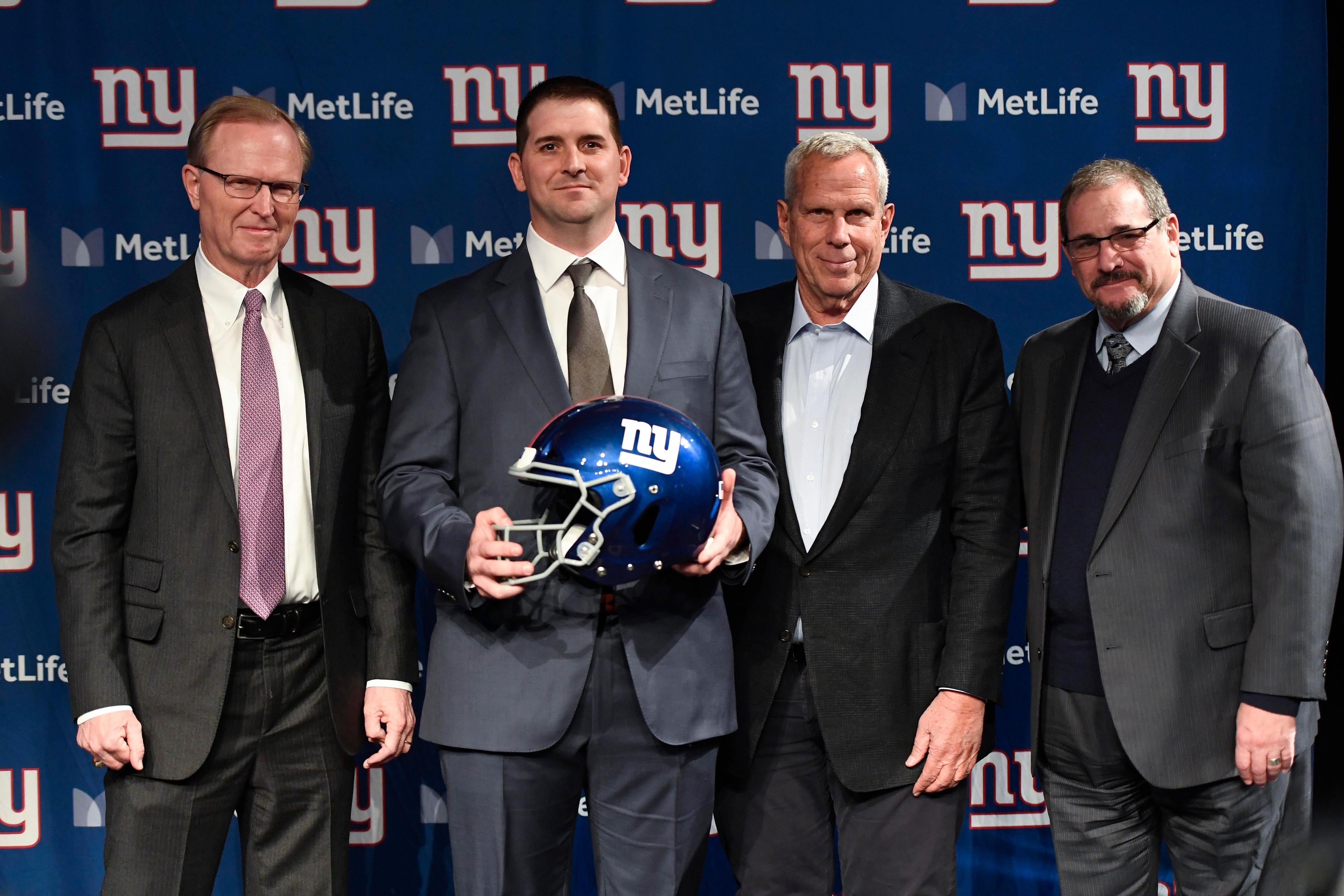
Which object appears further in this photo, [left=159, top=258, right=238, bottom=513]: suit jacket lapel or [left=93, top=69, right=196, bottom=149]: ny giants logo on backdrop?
[left=93, top=69, right=196, bottom=149]: ny giants logo on backdrop

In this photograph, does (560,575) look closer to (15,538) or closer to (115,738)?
(115,738)

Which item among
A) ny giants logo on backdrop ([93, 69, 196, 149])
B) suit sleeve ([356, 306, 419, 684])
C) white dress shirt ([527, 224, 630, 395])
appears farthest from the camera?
ny giants logo on backdrop ([93, 69, 196, 149])

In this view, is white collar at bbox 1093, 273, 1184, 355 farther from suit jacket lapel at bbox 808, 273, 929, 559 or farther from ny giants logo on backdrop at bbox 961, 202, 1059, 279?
ny giants logo on backdrop at bbox 961, 202, 1059, 279

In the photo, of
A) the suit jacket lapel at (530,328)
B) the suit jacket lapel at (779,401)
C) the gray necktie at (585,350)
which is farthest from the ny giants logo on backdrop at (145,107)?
the suit jacket lapel at (779,401)

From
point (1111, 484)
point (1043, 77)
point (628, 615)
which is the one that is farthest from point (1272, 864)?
point (1043, 77)

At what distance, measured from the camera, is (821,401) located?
2.61 meters

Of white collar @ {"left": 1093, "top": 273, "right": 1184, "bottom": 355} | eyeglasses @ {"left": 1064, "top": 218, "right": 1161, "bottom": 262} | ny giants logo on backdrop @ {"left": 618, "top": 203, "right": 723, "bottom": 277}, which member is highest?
ny giants logo on backdrop @ {"left": 618, "top": 203, "right": 723, "bottom": 277}

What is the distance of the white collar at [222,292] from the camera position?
8.34 feet

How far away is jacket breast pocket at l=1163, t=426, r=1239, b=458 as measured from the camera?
243 cm

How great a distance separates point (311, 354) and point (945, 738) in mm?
1702

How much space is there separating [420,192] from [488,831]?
6.81 feet

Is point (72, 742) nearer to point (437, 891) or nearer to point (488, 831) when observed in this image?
point (437, 891)

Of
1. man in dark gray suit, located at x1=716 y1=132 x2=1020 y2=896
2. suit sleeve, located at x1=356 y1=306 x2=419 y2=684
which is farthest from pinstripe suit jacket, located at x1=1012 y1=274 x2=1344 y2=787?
suit sleeve, located at x1=356 y1=306 x2=419 y2=684

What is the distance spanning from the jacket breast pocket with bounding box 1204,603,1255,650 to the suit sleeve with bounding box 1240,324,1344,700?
4 cm
